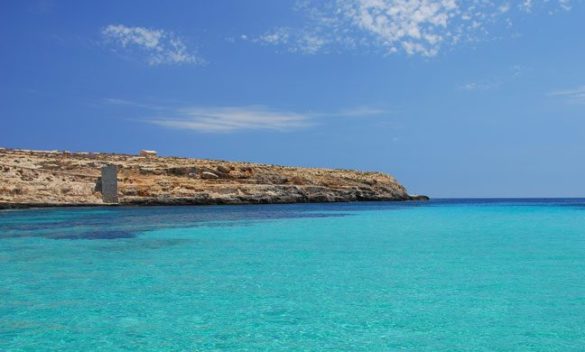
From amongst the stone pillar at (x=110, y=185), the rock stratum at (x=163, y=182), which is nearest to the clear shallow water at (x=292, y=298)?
the rock stratum at (x=163, y=182)

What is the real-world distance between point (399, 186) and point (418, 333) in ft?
287

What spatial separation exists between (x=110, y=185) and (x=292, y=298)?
5083 centimetres

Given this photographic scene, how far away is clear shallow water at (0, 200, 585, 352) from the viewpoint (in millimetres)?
6504

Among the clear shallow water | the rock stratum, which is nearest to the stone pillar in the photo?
the rock stratum

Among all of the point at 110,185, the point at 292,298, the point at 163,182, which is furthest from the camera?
the point at 163,182

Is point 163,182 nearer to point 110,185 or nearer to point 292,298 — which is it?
point 110,185

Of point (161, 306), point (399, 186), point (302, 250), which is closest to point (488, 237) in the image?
point (302, 250)

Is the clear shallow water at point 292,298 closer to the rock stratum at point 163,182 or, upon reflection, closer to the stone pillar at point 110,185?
the rock stratum at point 163,182

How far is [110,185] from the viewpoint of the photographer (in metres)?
55.5

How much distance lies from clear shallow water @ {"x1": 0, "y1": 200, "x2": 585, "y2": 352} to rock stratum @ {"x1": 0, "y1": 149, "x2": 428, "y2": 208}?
39257 mm

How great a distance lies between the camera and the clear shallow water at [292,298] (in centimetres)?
650

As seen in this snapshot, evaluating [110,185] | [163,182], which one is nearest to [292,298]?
[110,185]

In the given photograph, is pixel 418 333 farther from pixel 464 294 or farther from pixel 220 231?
pixel 220 231

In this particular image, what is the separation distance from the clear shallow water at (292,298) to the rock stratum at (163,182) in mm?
39257
